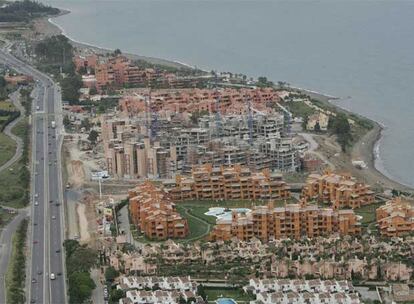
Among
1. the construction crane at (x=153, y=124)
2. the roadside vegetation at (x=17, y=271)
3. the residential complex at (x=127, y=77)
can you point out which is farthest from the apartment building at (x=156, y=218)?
the residential complex at (x=127, y=77)

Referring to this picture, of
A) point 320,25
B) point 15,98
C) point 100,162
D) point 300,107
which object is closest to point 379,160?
point 300,107

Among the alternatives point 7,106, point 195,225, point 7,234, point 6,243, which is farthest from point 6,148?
point 195,225

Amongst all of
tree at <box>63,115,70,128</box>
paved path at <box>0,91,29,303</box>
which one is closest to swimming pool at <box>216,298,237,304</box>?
paved path at <box>0,91,29,303</box>

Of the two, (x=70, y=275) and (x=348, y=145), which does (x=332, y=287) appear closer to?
(x=70, y=275)

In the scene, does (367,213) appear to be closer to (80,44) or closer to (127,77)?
(127,77)

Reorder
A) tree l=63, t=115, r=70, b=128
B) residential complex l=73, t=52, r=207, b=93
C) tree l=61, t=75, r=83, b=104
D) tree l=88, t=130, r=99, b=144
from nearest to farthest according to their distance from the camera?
1. tree l=88, t=130, r=99, b=144
2. tree l=63, t=115, r=70, b=128
3. tree l=61, t=75, r=83, b=104
4. residential complex l=73, t=52, r=207, b=93

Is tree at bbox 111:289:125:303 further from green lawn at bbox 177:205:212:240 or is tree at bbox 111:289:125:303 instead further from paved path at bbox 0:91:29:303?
green lawn at bbox 177:205:212:240
